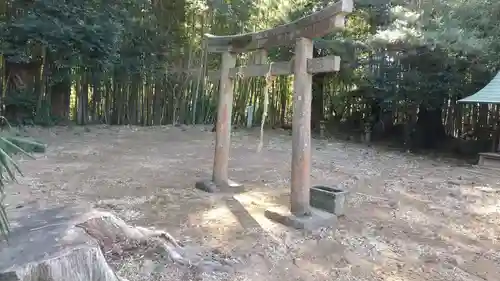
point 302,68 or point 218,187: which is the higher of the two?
point 302,68

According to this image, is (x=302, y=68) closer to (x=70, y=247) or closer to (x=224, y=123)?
(x=224, y=123)

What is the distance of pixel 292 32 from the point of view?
4078mm

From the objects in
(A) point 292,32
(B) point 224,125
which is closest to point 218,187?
(B) point 224,125

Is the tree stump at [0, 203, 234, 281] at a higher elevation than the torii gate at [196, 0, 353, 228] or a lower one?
lower

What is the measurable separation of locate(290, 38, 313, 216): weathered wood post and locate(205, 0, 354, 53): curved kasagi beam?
0.13 meters

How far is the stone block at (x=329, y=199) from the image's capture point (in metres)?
4.16

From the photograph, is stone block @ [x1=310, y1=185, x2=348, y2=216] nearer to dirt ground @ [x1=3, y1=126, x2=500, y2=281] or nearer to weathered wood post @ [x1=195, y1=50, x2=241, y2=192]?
dirt ground @ [x1=3, y1=126, x2=500, y2=281]

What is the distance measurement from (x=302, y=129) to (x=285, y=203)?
1.00 meters

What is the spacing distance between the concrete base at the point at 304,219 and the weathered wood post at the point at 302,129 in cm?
9

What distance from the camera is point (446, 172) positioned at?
707 centimetres

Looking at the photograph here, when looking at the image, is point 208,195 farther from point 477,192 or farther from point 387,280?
point 477,192

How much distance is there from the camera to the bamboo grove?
840 cm

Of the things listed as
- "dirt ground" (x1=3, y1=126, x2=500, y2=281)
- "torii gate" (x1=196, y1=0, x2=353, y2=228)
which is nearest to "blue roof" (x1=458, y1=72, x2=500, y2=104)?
"dirt ground" (x1=3, y1=126, x2=500, y2=281)

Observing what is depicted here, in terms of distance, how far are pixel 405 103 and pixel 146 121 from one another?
20.7ft
